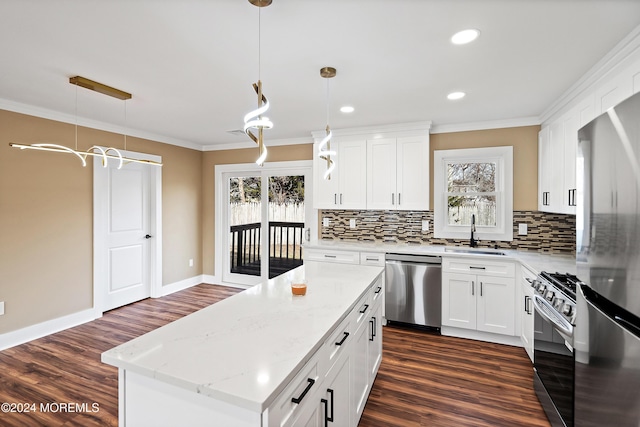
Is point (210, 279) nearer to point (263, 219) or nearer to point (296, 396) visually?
point (263, 219)

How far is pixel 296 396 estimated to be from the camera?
3.82ft

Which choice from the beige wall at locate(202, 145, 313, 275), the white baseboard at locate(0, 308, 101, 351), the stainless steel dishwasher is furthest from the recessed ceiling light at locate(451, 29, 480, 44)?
the white baseboard at locate(0, 308, 101, 351)

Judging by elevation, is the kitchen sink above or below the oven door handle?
above

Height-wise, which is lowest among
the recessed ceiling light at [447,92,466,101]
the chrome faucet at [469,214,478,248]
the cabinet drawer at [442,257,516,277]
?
the cabinet drawer at [442,257,516,277]

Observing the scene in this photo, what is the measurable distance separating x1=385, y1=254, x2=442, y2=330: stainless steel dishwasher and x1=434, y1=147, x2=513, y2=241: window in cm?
73

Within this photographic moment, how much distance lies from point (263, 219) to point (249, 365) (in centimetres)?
438

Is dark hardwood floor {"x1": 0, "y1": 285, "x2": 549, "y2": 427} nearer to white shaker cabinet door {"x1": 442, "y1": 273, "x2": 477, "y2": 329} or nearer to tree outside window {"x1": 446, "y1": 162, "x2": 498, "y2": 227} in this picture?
white shaker cabinet door {"x1": 442, "y1": 273, "x2": 477, "y2": 329}

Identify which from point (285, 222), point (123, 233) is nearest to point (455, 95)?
point (285, 222)

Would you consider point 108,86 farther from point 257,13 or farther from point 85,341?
point 85,341

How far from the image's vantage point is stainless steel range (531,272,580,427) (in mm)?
1786

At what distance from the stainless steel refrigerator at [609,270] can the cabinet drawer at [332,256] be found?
2.67 m

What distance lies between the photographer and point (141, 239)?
4.85m

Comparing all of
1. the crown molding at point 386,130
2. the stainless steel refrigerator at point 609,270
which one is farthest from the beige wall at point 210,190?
the stainless steel refrigerator at point 609,270

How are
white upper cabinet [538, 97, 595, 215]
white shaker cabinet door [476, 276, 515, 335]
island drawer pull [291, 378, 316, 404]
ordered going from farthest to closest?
1. white shaker cabinet door [476, 276, 515, 335]
2. white upper cabinet [538, 97, 595, 215]
3. island drawer pull [291, 378, 316, 404]
